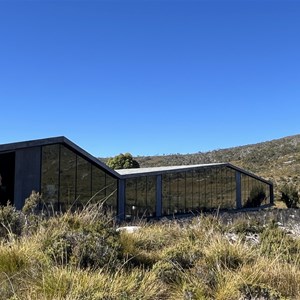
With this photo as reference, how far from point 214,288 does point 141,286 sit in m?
0.90

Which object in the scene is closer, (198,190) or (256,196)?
(198,190)

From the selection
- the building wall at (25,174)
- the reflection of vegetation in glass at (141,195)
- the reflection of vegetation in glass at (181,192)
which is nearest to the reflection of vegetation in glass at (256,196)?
the reflection of vegetation in glass at (181,192)

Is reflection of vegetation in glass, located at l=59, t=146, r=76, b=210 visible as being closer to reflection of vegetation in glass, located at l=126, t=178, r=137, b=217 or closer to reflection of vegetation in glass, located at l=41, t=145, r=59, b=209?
reflection of vegetation in glass, located at l=41, t=145, r=59, b=209

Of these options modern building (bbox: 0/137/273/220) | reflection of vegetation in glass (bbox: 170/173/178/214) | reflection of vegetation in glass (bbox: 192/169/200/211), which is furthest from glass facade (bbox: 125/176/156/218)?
reflection of vegetation in glass (bbox: 192/169/200/211)

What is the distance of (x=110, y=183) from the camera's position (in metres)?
26.2

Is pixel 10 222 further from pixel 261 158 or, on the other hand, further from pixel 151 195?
pixel 261 158

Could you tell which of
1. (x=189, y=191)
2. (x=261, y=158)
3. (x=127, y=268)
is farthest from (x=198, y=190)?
(x=261, y=158)

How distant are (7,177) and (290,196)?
26.0 meters

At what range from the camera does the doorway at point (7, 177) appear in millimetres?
22297

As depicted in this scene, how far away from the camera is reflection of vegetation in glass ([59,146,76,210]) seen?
75.2ft

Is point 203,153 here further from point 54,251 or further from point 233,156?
point 54,251

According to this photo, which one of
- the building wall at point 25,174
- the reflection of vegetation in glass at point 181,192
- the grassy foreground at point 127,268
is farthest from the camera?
A: the reflection of vegetation in glass at point 181,192

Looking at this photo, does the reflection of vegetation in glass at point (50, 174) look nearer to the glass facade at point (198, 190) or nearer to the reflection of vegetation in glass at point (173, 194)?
the glass facade at point (198, 190)

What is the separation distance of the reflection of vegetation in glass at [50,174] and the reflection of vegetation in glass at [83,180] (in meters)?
1.46
